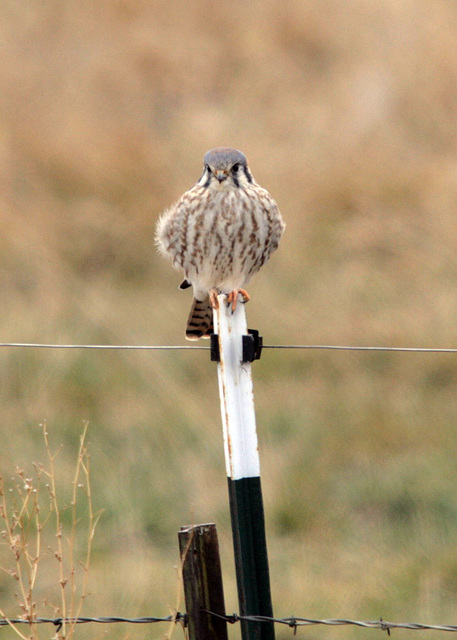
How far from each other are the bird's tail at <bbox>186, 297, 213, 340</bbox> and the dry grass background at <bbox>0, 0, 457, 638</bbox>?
40.8 inches

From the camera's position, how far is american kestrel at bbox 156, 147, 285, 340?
460 cm

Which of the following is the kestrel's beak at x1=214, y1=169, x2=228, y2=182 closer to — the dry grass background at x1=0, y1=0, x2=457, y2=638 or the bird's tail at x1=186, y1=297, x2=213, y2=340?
the bird's tail at x1=186, y1=297, x2=213, y2=340

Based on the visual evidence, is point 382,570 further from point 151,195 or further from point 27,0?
point 27,0

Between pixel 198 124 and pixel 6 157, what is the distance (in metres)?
1.72

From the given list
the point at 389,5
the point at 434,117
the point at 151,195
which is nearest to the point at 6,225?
the point at 151,195

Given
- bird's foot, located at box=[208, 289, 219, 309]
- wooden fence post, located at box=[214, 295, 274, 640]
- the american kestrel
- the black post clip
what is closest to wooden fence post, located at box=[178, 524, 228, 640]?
wooden fence post, located at box=[214, 295, 274, 640]

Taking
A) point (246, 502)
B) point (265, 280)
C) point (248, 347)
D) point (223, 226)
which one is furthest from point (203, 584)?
point (265, 280)

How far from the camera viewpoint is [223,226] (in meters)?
4.60

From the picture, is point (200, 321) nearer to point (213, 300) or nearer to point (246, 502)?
point (213, 300)

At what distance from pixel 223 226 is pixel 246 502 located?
6.25 ft

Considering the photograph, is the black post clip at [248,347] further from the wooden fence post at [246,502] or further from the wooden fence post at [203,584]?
the wooden fence post at [203,584]

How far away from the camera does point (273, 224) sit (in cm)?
469

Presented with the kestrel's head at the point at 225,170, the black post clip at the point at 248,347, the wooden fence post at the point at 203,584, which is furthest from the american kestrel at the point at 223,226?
the wooden fence post at the point at 203,584

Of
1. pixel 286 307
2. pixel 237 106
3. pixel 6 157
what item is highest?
pixel 237 106
